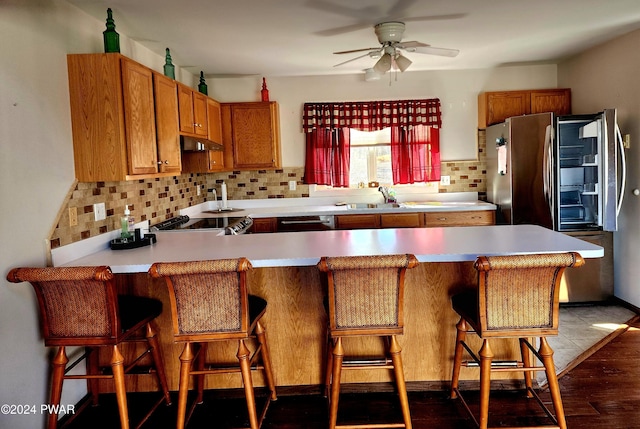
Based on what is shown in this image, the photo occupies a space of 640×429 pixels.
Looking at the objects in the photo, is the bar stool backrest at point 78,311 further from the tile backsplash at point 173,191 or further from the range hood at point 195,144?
the range hood at point 195,144

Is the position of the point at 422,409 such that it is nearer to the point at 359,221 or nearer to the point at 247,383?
the point at 247,383

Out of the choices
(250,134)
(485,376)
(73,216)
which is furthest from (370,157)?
(485,376)

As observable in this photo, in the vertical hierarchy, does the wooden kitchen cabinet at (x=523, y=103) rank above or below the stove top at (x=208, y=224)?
above

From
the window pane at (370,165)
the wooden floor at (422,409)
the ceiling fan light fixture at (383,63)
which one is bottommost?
the wooden floor at (422,409)

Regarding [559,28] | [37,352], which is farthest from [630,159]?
[37,352]

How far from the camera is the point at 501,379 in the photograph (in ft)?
9.02

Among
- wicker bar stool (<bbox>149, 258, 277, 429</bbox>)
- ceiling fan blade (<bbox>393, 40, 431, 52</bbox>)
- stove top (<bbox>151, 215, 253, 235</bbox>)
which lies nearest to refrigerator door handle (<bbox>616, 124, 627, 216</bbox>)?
ceiling fan blade (<bbox>393, 40, 431, 52</bbox>)

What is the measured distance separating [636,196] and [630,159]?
0.32 meters

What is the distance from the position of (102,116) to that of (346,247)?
1529mm

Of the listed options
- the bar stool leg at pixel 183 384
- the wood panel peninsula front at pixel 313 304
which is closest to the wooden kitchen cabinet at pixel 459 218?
the wood panel peninsula front at pixel 313 304

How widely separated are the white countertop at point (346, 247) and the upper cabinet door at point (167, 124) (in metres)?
0.55

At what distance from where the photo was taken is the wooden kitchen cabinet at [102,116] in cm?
266

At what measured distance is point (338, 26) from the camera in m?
3.49

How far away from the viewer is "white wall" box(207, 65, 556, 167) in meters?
5.24
